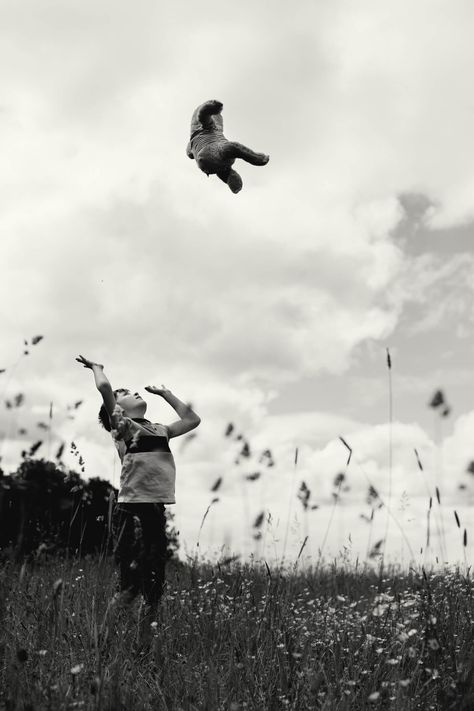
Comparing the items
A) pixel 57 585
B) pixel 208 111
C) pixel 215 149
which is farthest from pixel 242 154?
pixel 57 585

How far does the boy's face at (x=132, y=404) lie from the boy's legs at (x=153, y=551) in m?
0.67

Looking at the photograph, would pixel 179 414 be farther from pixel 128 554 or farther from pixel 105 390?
pixel 128 554

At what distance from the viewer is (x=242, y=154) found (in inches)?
173

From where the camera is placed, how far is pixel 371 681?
11.7 ft

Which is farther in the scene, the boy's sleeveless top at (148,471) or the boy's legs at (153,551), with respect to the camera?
the boy's sleeveless top at (148,471)

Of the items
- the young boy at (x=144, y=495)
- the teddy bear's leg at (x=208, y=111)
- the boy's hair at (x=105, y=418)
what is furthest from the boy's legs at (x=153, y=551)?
the teddy bear's leg at (x=208, y=111)

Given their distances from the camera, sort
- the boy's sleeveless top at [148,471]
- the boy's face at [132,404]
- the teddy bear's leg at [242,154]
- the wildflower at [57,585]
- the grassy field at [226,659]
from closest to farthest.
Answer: the wildflower at [57,585], the grassy field at [226,659], the teddy bear's leg at [242,154], the boy's sleeveless top at [148,471], the boy's face at [132,404]

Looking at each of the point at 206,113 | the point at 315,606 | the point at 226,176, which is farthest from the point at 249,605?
the point at 206,113

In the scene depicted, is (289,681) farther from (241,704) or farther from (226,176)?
(226,176)

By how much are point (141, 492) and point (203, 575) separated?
3146 mm

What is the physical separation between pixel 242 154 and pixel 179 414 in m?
1.92

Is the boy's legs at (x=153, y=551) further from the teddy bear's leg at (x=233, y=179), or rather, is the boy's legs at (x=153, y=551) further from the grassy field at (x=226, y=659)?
the teddy bear's leg at (x=233, y=179)

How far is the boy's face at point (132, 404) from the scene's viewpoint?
5.15 meters

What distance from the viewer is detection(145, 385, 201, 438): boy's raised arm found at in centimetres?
521
